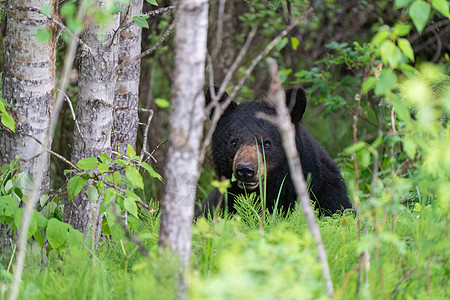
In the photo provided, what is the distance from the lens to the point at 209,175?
259 inches

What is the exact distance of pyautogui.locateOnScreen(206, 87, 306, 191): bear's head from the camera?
4.50 meters

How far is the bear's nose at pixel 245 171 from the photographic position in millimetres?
4195

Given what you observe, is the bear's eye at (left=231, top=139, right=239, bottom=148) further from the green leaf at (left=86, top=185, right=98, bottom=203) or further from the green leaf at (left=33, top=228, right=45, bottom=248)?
the green leaf at (left=33, top=228, right=45, bottom=248)

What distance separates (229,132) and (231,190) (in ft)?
1.49

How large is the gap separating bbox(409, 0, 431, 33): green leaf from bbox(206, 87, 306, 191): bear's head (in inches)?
94.4

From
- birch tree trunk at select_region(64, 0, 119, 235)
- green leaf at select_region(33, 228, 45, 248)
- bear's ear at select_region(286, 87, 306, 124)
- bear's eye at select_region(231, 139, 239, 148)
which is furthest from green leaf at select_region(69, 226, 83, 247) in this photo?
bear's ear at select_region(286, 87, 306, 124)

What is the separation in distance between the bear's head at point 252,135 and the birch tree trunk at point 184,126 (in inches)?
87.3

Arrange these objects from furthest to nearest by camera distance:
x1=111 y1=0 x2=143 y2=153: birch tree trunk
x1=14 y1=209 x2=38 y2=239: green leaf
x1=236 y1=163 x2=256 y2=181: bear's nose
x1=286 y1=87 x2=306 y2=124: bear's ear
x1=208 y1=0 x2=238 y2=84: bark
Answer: x1=208 y1=0 x2=238 y2=84: bark < x1=286 y1=87 x2=306 y2=124: bear's ear < x1=236 y1=163 x2=256 y2=181: bear's nose < x1=111 y1=0 x2=143 y2=153: birch tree trunk < x1=14 y1=209 x2=38 y2=239: green leaf

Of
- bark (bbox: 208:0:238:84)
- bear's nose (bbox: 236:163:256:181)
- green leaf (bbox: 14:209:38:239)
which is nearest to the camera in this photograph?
green leaf (bbox: 14:209:38:239)

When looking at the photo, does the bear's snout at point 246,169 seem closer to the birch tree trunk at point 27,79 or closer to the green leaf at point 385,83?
the birch tree trunk at point 27,79

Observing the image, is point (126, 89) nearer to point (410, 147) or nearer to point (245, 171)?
point (245, 171)

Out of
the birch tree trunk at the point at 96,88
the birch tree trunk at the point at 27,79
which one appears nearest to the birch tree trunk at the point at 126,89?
the birch tree trunk at the point at 96,88

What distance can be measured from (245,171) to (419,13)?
2.34 m

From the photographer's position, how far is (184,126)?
6.88 feet
